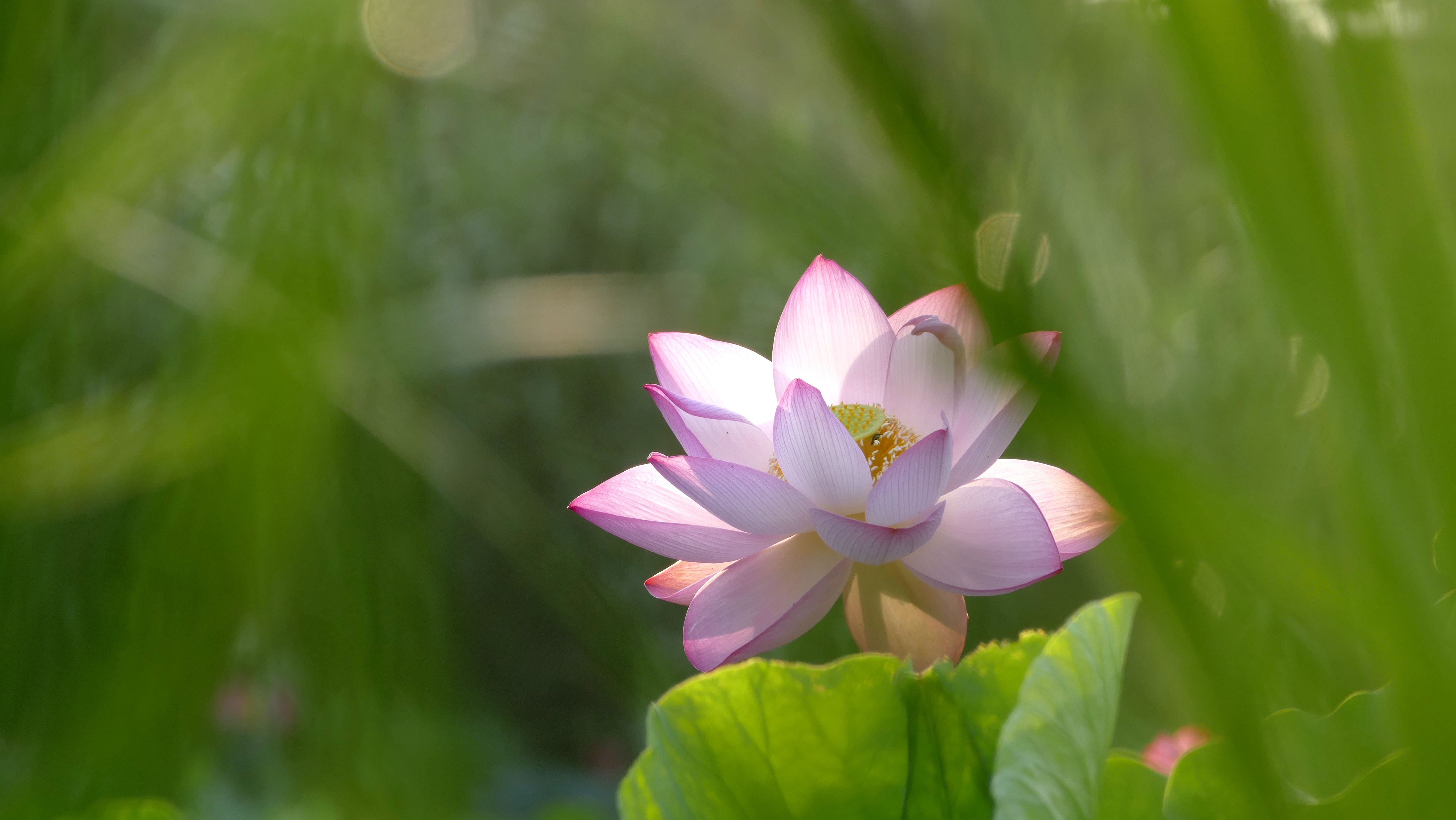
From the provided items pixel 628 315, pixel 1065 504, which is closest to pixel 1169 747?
pixel 1065 504

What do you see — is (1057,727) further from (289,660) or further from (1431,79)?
(289,660)

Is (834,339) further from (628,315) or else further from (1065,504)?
(628,315)

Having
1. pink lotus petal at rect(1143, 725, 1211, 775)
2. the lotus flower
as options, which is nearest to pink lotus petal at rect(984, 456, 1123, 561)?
the lotus flower

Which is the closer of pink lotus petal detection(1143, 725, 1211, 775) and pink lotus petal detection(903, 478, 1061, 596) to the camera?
pink lotus petal detection(903, 478, 1061, 596)

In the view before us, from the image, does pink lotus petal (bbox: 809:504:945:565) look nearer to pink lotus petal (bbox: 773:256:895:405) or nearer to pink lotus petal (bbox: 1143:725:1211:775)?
pink lotus petal (bbox: 773:256:895:405)

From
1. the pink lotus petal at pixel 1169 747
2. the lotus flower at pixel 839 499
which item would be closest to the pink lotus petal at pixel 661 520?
the lotus flower at pixel 839 499

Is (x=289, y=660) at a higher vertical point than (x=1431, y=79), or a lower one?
lower

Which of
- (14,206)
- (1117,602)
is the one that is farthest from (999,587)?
→ (14,206)

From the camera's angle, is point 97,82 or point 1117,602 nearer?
point 1117,602
